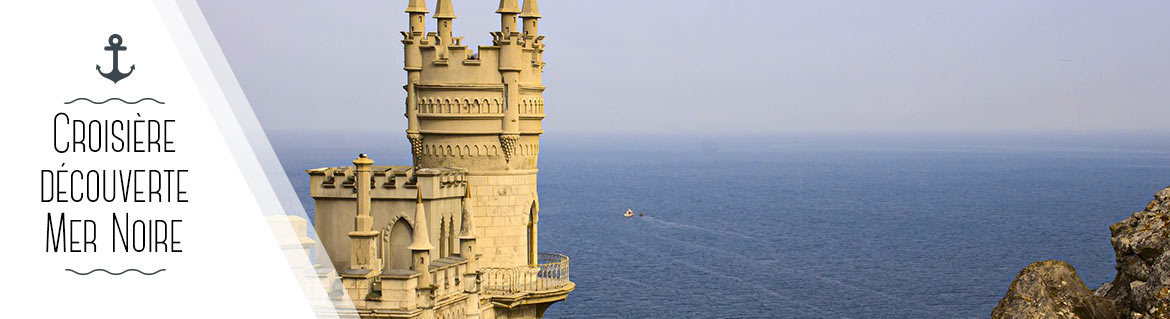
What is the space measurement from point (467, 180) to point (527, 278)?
256cm

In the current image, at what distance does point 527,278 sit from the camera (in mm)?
30422

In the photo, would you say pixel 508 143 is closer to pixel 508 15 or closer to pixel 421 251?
pixel 508 15

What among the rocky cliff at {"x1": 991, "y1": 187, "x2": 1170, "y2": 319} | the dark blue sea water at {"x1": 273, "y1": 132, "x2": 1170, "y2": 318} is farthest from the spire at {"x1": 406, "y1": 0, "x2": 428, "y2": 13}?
the dark blue sea water at {"x1": 273, "y1": 132, "x2": 1170, "y2": 318}

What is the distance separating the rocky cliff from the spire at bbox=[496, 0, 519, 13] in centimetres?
1693

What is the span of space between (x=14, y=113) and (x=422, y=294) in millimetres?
7713

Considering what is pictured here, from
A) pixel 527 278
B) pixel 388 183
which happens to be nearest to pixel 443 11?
pixel 388 183

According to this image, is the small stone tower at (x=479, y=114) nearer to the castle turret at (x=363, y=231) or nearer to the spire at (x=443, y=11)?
the spire at (x=443, y=11)

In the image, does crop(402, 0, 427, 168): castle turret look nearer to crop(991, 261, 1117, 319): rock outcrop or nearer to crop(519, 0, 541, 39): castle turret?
crop(519, 0, 541, 39): castle turret

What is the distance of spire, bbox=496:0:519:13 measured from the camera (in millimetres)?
29625

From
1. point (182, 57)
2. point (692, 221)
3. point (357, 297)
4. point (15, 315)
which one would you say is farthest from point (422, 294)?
point (692, 221)

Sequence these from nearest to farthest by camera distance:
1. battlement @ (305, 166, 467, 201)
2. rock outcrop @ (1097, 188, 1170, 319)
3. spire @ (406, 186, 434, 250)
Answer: rock outcrop @ (1097, 188, 1170, 319), spire @ (406, 186, 434, 250), battlement @ (305, 166, 467, 201)

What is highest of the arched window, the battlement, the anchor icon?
the anchor icon

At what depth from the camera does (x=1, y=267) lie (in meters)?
19.8

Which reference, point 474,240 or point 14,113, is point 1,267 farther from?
point 474,240
